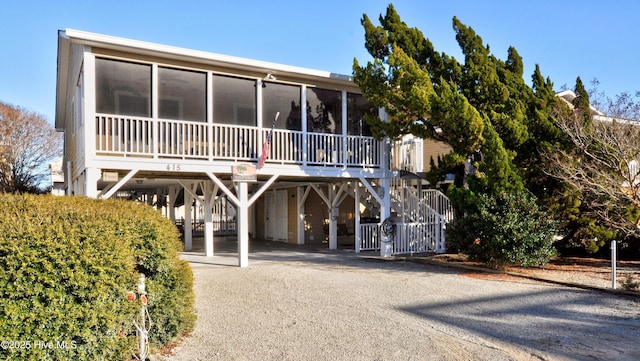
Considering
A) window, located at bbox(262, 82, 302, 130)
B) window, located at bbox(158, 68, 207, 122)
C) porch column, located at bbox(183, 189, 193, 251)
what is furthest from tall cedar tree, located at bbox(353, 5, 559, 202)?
porch column, located at bbox(183, 189, 193, 251)

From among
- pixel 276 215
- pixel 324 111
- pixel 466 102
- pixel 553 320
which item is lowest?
pixel 553 320

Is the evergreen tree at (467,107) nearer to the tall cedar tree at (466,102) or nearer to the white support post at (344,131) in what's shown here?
the tall cedar tree at (466,102)

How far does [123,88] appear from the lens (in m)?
10.3

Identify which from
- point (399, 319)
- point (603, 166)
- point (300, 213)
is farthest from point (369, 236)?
point (399, 319)

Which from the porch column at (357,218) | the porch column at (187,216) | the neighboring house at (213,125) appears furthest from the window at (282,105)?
the porch column at (187,216)

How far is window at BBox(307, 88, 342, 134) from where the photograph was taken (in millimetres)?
12492

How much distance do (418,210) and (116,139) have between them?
8457mm

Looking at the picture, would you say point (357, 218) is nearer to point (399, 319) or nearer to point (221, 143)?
point (221, 143)

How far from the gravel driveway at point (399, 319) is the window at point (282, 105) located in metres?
3.92

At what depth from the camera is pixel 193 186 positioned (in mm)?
14055

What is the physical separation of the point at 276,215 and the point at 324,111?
7.12 meters

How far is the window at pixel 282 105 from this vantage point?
11.9 metres

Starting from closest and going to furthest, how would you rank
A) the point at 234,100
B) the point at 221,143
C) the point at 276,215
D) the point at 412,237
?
the point at 221,143 → the point at 234,100 → the point at 412,237 → the point at 276,215

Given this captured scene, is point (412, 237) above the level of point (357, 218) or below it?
below
